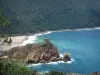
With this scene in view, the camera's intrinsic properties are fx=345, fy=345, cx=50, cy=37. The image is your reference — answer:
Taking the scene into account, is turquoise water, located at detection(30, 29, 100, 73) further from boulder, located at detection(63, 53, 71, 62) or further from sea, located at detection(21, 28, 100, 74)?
boulder, located at detection(63, 53, 71, 62)

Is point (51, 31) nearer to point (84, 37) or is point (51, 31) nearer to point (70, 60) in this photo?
point (84, 37)

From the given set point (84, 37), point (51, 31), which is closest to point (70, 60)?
point (84, 37)

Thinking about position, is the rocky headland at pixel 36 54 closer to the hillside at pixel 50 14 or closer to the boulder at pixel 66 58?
the boulder at pixel 66 58

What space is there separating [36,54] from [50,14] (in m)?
82.3

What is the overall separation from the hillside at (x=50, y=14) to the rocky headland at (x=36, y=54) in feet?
163

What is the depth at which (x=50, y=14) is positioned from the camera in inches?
5994

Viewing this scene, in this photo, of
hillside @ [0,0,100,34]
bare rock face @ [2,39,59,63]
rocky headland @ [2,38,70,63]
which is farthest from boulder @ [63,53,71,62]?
hillside @ [0,0,100,34]

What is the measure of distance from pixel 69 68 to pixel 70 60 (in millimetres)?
7062

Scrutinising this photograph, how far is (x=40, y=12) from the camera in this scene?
14888 cm

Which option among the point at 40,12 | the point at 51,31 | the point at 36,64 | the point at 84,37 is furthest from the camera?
the point at 40,12

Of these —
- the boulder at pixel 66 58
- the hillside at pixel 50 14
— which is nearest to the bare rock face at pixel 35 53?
the boulder at pixel 66 58

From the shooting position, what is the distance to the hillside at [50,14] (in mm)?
133750

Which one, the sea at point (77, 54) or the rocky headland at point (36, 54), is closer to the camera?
the sea at point (77, 54)

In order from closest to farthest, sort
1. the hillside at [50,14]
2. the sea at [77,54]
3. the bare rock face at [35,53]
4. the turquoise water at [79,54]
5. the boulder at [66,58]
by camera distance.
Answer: the sea at [77,54], the turquoise water at [79,54], the bare rock face at [35,53], the boulder at [66,58], the hillside at [50,14]
